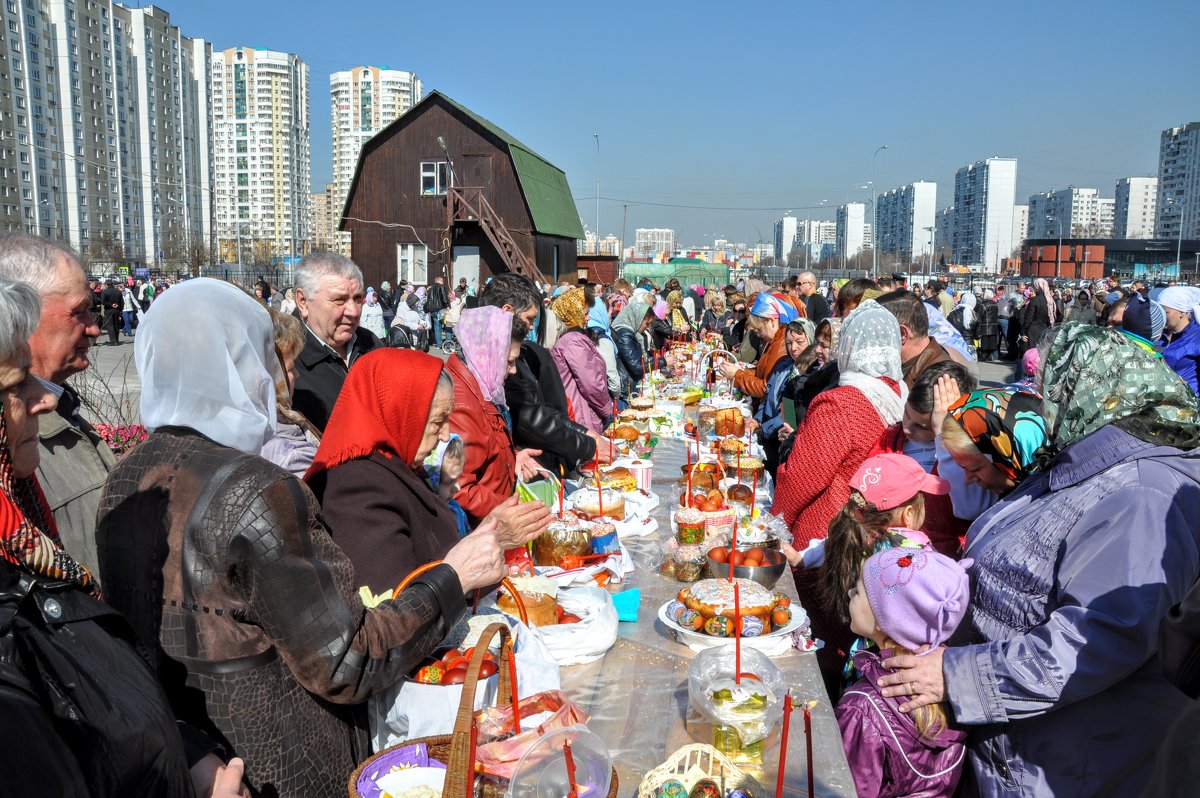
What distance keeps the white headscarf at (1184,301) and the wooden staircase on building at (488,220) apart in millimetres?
22547

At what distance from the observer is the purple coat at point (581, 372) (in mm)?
6352

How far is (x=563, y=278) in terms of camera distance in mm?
35156

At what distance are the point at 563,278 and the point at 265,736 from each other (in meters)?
33.9

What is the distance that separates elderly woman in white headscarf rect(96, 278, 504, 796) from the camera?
1.64 metres

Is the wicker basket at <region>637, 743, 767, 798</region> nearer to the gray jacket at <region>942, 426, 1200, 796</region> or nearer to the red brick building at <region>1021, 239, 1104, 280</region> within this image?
the gray jacket at <region>942, 426, 1200, 796</region>

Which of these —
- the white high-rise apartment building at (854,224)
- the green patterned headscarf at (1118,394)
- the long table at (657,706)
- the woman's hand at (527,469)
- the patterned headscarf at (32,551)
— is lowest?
the long table at (657,706)

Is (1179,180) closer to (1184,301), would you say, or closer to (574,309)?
(1184,301)

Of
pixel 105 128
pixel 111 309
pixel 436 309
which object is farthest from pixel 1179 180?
pixel 111 309

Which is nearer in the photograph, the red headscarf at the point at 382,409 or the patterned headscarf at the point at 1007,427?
the red headscarf at the point at 382,409

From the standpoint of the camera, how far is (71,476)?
→ 2543 millimetres

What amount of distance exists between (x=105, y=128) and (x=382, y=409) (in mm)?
84181

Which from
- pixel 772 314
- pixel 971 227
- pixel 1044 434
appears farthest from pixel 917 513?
pixel 971 227

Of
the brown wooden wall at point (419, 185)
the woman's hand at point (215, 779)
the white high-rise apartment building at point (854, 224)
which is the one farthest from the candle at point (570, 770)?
the white high-rise apartment building at point (854, 224)

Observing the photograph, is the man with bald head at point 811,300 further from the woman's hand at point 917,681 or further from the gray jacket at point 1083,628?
the woman's hand at point 917,681
